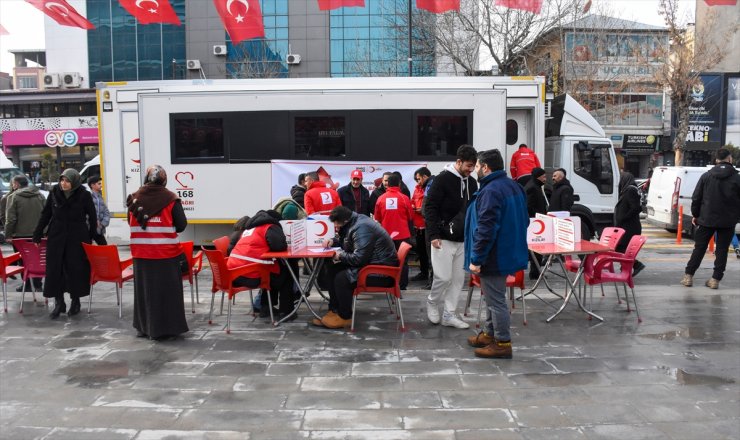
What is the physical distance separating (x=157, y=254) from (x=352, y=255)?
198 centimetres

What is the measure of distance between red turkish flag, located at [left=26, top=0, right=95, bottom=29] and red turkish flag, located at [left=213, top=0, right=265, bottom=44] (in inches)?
97.1

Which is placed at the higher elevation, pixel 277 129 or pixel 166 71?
pixel 166 71

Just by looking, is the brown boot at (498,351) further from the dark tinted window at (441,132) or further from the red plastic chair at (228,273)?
the dark tinted window at (441,132)

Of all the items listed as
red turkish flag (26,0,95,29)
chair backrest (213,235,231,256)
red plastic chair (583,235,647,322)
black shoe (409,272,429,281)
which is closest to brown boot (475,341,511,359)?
red plastic chair (583,235,647,322)

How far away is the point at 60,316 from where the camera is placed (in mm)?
7574

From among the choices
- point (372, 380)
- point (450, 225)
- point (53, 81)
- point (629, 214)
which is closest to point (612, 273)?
point (629, 214)

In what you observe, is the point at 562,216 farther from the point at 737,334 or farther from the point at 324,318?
the point at 324,318

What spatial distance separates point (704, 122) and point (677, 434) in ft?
118

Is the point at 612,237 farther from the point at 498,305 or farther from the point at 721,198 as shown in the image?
the point at 498,305

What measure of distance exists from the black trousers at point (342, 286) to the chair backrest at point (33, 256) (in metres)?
3.64

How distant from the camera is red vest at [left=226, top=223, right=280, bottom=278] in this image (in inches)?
271

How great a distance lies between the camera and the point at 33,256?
7.79 m

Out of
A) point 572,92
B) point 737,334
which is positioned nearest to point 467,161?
point 737,334

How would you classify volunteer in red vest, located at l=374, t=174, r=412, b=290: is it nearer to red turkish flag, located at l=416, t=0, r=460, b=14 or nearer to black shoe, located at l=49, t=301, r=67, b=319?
Answer: black shoe, located at l=49, t=301, r=67, b=319
